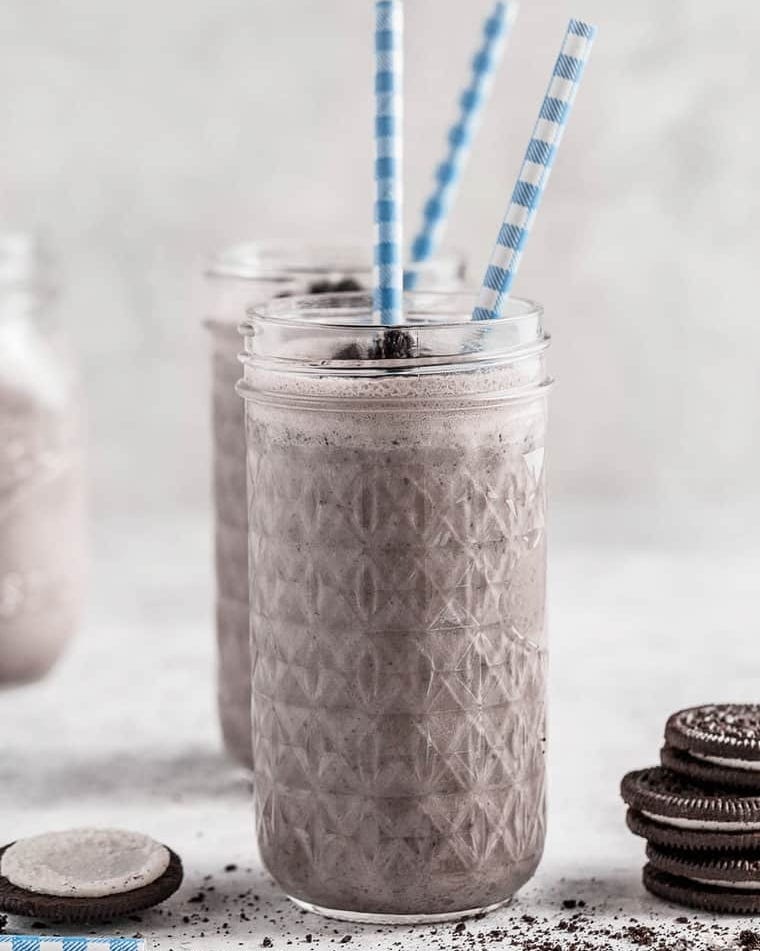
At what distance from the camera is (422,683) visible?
1.22 meters

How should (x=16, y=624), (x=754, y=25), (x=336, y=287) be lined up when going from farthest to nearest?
1. (x=754, y=25)
2. (x=16, y=624)
3. (x=336, y=287)

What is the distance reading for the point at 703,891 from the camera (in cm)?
127

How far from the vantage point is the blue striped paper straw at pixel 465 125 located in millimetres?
1463

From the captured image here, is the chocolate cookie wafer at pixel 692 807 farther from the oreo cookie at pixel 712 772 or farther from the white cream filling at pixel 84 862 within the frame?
the white cream filling at pixel 84 862

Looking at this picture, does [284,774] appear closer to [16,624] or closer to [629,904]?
[629,904]

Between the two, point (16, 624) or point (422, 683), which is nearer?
point (422, 683)

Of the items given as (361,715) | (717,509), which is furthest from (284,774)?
(717,509)

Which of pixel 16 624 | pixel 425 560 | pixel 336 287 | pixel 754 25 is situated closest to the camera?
pixel 425 560

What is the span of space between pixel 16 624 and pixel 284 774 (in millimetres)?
705

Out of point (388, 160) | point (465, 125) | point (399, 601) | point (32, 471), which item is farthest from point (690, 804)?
point (32, 471)

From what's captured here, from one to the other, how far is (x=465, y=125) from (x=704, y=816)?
2.15 ft

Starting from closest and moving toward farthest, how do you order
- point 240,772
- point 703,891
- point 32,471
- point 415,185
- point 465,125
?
point 703,891 → point 465,125 → point 240,772 → point 32,471 → point 415,185

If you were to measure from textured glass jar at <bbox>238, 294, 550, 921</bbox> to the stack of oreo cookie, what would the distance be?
0.10 m

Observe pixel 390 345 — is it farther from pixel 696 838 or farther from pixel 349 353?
pixel 696 838
